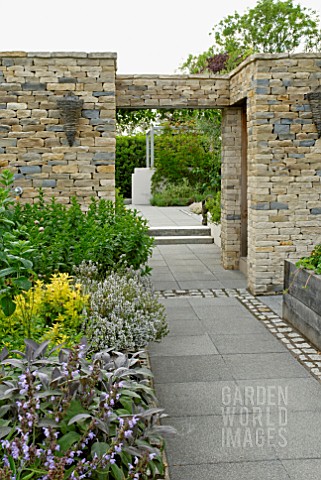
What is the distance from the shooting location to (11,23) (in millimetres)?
11219

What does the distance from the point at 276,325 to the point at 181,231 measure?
7163mm

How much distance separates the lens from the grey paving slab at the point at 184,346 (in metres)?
5.65

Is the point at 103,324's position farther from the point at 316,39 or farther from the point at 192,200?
the point at 316,39

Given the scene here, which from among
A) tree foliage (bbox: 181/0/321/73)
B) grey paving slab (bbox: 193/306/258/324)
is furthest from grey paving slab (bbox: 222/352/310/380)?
tree foliage (bbox: 181/0/321/73)

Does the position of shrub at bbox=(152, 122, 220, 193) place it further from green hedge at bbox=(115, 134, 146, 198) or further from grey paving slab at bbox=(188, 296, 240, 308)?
grey paving slab at bbox=(188, 296, 240, 308)

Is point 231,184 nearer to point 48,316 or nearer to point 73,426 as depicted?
point 48,316

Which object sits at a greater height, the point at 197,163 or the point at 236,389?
the point at 197,163

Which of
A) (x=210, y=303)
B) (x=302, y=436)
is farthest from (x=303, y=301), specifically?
(x=302, y=436)

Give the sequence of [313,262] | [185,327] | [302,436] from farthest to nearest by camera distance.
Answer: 1. [185,327]
2. [313,262]
3. [302,436]

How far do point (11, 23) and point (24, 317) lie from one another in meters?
8.45

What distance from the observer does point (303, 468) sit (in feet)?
11.4

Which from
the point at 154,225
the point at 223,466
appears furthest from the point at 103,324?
the point at 154,225

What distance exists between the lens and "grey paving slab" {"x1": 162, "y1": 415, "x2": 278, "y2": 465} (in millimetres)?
3607

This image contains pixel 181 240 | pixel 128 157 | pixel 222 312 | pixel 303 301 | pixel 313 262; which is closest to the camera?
pixel 303 301
